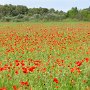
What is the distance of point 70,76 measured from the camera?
6758 millimetres

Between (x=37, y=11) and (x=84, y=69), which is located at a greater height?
(x=84, y=69)

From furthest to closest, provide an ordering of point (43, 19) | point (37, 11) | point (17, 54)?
point (37, 11)
point (43, 19)
point (17, 54)

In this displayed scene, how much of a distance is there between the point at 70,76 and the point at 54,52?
4.69 metres

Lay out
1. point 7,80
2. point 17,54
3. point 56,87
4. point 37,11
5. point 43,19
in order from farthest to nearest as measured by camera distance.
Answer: point 37,11 → point 43,19 → point 17,54 → point 7,80 → point 56,87

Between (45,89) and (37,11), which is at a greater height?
(45,89)

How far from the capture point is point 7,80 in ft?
21.5

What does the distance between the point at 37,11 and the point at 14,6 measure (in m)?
5.40

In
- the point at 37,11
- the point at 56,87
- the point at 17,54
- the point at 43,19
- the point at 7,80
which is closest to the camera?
the point at 56,87

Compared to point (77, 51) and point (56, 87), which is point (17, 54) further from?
point (56, 87)

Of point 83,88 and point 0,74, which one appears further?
point 0,74

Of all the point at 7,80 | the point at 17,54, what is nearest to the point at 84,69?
the point at 7,80

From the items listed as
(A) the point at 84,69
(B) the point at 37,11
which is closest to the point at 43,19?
(B) the point at 37,11

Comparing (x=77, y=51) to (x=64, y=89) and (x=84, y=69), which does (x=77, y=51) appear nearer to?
(x=84, y=69)

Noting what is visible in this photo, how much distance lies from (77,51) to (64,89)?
214 inches
